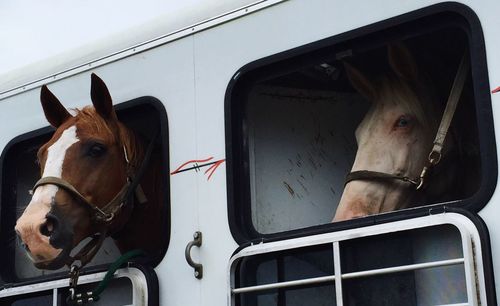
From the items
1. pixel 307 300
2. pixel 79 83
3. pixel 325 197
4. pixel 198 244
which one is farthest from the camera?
pixel 79 83

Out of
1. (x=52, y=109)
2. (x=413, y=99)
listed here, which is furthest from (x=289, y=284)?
(x=52, y=109)

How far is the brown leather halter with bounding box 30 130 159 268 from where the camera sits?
12.6 feet

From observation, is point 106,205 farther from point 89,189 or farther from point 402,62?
point 402,62

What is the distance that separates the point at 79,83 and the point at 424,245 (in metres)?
1.92

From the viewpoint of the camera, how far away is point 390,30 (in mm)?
3373

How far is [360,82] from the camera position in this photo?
391 cm

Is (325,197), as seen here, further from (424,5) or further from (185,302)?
(424,5)

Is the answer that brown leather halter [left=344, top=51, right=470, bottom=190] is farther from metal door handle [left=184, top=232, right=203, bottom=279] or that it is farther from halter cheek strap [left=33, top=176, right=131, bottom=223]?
halter cheek strap [left=33, top=176, right=131, bottom=223]

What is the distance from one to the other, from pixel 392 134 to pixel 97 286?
50.6 inches

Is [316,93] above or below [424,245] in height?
above

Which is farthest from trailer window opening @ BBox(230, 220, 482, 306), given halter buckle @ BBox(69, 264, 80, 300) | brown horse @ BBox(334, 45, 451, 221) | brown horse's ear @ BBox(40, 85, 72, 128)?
brown horse's ear @ BBox(40, 85, 72, 128)

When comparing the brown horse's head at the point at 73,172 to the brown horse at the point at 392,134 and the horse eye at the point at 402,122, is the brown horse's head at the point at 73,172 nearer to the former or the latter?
the brown horse at the point at 392,134

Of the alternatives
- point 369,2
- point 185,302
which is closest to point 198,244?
point 185,302

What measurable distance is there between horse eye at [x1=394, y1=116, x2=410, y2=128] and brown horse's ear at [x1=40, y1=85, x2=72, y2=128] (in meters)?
1.34
